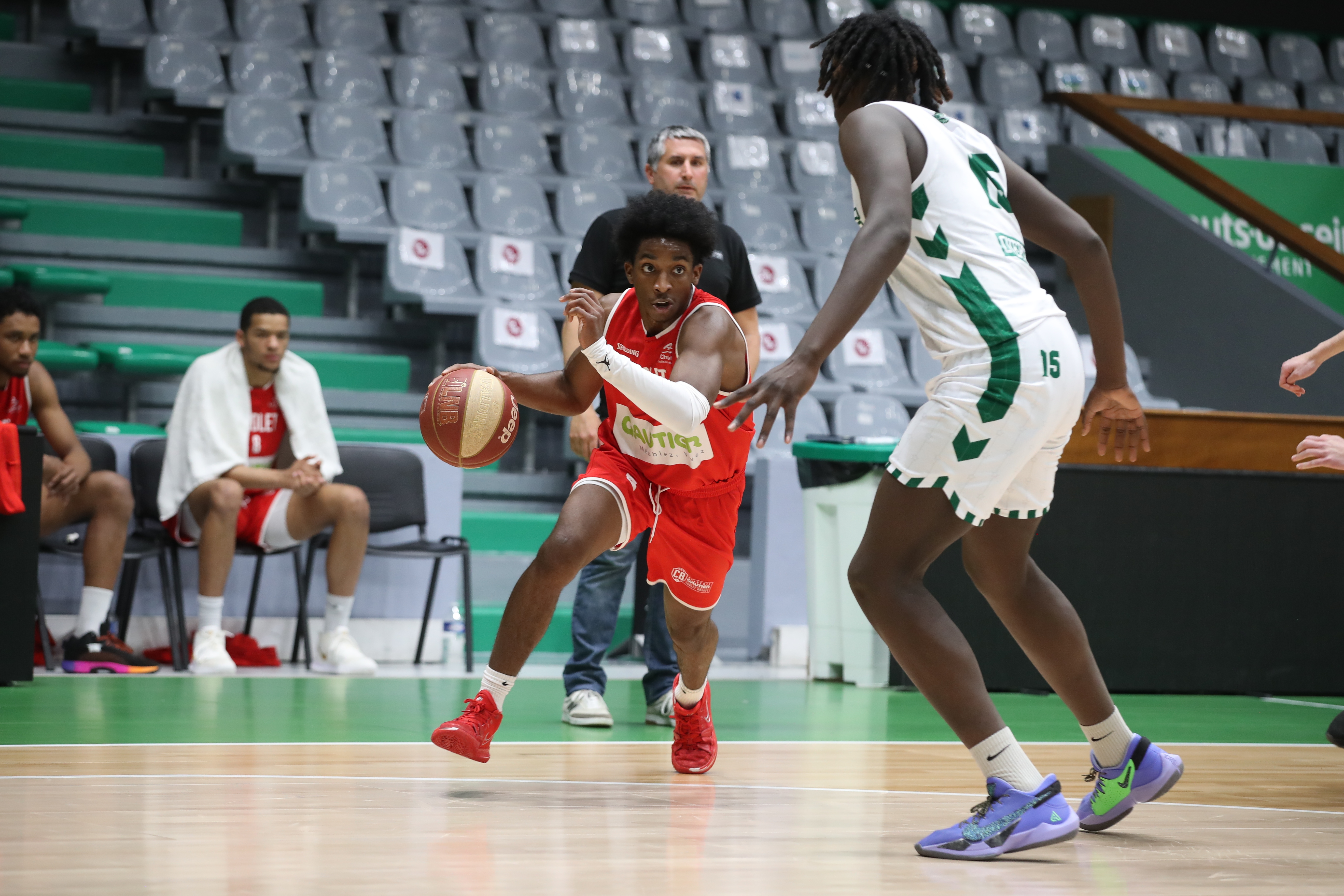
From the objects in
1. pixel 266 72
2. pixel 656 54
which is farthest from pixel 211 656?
pixel 656 54

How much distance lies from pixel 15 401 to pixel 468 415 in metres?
3.14

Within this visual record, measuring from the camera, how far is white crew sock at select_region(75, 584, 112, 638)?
18.9ft

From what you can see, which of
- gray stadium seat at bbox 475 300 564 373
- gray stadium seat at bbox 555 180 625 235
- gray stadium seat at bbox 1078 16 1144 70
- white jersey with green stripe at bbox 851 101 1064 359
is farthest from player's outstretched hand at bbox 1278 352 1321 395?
gray stadium seat at bbox 1078 16 1144 70

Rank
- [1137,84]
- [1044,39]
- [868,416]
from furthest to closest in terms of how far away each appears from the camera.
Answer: [1044,39] < [1137,84] < [868,416]

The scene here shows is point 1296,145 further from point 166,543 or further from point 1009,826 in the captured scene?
point 1009,826

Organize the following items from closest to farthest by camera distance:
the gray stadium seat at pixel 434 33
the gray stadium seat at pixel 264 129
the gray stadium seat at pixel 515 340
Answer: the gray stadium seat at pixel 515 340 → the gray stadium seat at pixel 264 129 → the gray stadium seat at pixel 434 33

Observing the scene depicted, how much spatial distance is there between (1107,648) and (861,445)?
1.26 m

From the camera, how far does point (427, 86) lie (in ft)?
31.1

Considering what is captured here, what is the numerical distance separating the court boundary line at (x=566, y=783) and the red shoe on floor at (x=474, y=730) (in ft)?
0.41

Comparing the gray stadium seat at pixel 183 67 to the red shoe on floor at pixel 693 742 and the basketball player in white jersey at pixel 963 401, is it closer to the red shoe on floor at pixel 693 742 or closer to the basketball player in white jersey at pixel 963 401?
the red shoe on floor at pixel 693 742

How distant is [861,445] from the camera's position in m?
6.07

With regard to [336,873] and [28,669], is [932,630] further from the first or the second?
[28,669]

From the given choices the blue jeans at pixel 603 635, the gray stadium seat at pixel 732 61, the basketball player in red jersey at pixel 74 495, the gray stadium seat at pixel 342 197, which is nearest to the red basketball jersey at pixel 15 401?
the basketball player in red jersey at pixel 74 495

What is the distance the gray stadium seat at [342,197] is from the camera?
8.11 metres
